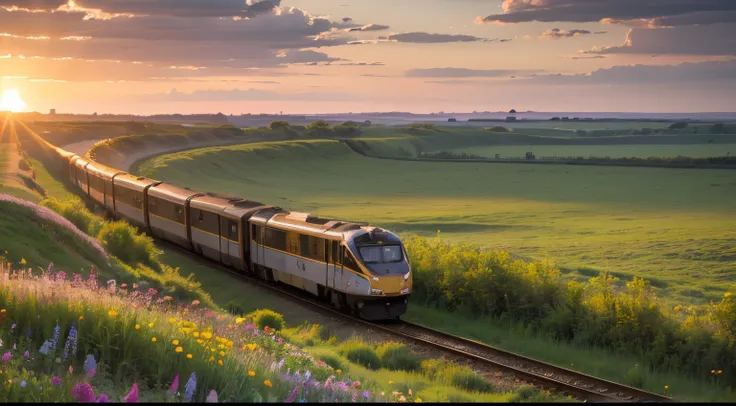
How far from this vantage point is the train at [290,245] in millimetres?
24578

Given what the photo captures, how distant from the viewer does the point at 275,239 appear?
29.3 meters

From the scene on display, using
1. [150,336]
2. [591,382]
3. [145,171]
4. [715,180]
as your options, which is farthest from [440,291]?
[715,180]

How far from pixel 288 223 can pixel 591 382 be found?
45.0 feet

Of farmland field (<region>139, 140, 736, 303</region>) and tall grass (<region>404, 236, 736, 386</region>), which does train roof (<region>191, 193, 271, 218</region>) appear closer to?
tall grass (<region>404, 236, 736, 386</region>)

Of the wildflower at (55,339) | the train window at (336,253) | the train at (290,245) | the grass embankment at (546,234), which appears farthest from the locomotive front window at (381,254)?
the wildflower at (55,339)

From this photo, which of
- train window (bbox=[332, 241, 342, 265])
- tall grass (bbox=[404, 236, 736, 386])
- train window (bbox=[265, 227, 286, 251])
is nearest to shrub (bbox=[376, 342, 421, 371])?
train window (bbox=[332, 241, 342, 265])

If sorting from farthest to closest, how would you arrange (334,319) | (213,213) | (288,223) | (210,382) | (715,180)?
A: (715,180)
(213,213)
(288,223)
(334,319)
(210,382)

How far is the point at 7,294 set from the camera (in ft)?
40.0

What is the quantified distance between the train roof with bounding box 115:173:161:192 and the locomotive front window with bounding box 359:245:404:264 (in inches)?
907

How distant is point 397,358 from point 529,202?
59.3 m

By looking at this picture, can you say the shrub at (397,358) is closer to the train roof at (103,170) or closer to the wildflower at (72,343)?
the wildflower at (72,343)

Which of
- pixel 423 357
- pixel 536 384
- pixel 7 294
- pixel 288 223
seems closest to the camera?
pixel 7 294

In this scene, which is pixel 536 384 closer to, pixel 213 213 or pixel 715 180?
pixel 213 213

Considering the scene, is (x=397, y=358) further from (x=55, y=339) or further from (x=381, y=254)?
(x=55, y=339)
